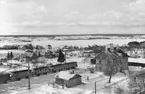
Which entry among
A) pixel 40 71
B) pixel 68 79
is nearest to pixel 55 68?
pixel 40 71

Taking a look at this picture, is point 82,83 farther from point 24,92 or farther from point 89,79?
point 24,92

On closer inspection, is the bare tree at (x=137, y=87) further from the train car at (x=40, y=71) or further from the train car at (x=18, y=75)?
the train car at (x=18, y=75)

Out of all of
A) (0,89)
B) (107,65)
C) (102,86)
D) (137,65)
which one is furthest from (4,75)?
(137,65)

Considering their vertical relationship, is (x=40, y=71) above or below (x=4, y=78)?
above

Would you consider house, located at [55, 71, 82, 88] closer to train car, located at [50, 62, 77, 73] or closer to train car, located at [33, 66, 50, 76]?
train car, located at [33, 66, 50, 76]

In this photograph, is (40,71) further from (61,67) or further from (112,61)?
(112,61)

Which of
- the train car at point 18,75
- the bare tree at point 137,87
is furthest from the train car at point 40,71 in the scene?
the bare tree at point 137,87

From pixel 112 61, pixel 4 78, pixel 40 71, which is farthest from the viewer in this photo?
pixel 40 71

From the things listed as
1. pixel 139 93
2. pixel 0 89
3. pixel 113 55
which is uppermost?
pixel 113 55
